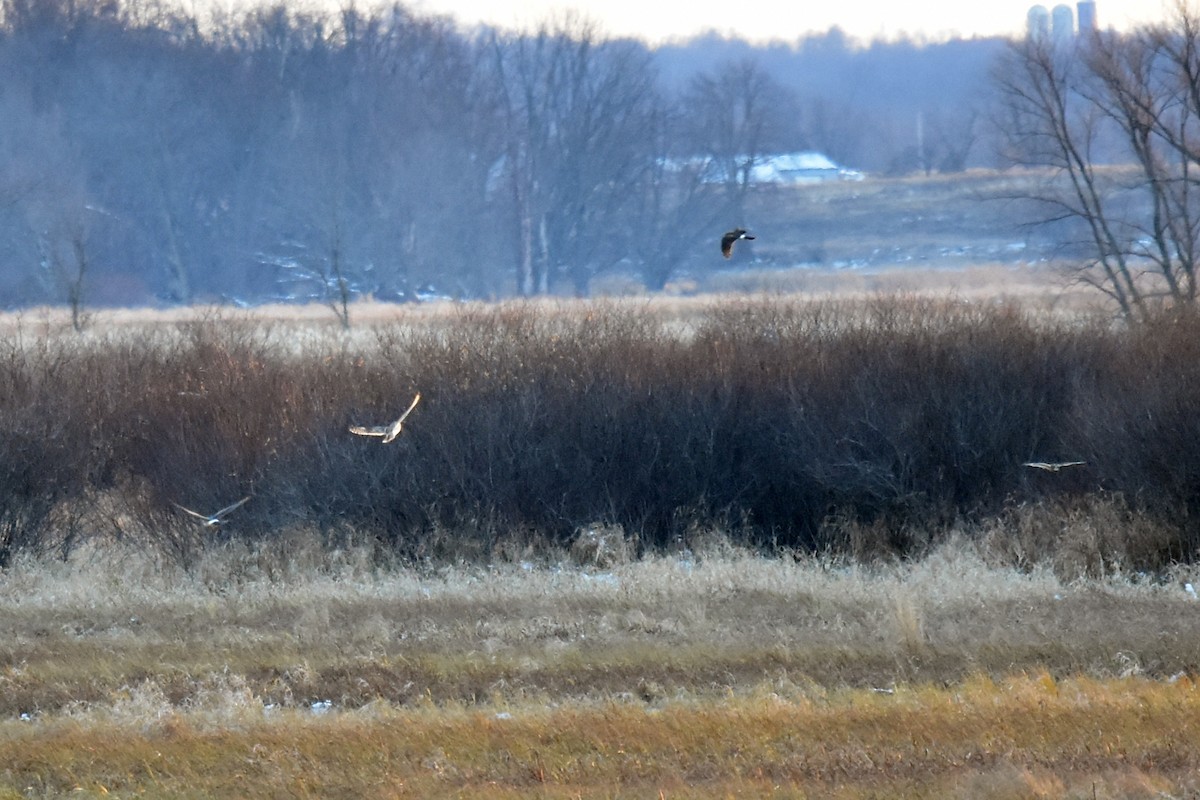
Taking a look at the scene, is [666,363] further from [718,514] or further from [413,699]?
[413,699]

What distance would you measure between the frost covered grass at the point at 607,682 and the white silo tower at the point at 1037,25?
1724 cm

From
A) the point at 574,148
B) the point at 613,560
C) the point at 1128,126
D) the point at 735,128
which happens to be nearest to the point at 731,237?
the point at 613,560

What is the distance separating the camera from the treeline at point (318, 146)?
58.6 m

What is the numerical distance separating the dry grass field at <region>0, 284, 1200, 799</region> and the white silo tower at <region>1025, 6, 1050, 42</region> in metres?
9.38

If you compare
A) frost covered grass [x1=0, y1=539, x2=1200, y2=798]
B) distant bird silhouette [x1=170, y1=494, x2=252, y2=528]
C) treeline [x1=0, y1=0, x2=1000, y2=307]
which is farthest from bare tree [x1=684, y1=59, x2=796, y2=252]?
frost covered grass [x1=0, y1=539, x2=1200, y2=798]

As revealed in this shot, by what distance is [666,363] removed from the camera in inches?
762

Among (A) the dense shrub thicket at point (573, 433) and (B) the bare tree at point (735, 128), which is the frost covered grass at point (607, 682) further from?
(B) the bare tree at point (735, 128)

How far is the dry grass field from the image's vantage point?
8258mm

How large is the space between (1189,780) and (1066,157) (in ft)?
74.3

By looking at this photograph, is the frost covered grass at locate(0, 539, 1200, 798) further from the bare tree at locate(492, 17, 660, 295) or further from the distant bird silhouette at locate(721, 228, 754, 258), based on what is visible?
the bare tree at locate(492, 17, 660, 295)

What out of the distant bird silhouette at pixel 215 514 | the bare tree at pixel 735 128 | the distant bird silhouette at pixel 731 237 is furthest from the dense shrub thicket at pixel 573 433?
the bare tree at pixel 735 128

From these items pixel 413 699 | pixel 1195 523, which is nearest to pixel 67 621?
pixel 413 699

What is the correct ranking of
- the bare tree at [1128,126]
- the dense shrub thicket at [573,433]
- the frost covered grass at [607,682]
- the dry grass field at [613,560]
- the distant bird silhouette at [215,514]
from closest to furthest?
1. the frost covered grass at [607,682]
2. the dry grass field at [613,560]
3. the distant bird silhouette at [215,514]
4. the dense shrub thicket at [573,433]
5. the bare tree at [1128,126]

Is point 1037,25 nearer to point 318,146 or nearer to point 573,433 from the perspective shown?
point 573,433
